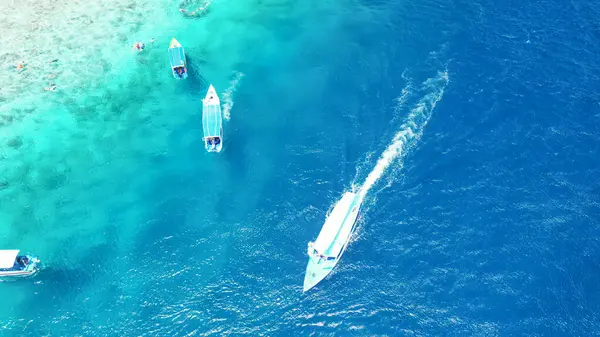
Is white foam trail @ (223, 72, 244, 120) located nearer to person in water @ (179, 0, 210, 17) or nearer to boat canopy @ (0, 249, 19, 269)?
person in water @ (179, 0, 210, 17)

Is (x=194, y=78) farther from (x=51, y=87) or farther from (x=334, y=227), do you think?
(x=334, y=227)

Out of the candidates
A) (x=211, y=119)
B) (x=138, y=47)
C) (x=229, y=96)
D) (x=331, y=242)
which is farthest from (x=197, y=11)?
(x=331, y=242)

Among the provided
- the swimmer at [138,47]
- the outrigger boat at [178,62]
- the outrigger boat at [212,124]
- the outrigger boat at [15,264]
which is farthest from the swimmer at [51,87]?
the outrigger boat at [15,264]

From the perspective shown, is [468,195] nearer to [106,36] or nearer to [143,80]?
[143,80]

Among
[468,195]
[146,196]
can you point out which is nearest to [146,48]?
[146,196]

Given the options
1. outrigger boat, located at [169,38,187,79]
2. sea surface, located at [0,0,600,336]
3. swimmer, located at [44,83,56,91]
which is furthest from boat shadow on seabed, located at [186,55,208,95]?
swimmer, located at [44,83,56,91]

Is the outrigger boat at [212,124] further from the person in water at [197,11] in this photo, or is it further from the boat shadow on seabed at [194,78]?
the person in water at [197,11]
